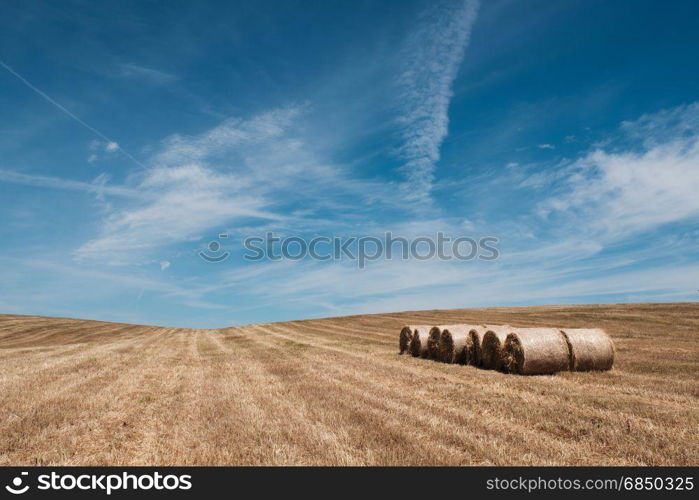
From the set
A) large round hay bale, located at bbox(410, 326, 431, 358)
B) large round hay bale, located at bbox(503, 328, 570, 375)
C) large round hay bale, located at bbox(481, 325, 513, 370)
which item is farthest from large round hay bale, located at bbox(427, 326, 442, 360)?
large round hay bale, located at bbox(503, 328, 570, 375)

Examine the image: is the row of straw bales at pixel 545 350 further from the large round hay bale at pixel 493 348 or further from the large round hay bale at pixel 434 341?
the large round hay bale at pixel 434 341

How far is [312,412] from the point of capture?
811cm

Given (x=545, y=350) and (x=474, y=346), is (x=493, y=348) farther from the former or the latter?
(x=545, y=350)

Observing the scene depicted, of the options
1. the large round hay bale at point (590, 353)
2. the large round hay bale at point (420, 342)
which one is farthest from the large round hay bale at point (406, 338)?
the large round hay bale at point (590, 353)

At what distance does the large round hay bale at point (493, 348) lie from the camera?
13906 millimetres

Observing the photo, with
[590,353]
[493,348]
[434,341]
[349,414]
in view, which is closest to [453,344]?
[434,341]

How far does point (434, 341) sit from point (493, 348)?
3686mm

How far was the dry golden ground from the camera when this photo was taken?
5.82m

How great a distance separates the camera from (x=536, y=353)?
12.9 m

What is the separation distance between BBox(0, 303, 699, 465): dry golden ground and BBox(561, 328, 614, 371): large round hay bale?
50cm

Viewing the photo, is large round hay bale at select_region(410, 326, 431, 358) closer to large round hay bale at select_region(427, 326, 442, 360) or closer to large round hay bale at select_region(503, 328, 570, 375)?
large round hay bale at select_region(427, 326, 442, 360)

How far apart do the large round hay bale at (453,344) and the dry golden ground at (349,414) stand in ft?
5.43
